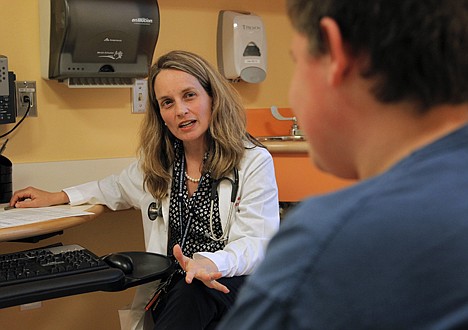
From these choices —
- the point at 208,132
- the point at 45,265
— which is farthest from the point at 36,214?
the point at 208,132

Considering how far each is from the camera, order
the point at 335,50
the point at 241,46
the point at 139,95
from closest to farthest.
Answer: the point at 335,50 → the point at 139,95 → the point at 241,46

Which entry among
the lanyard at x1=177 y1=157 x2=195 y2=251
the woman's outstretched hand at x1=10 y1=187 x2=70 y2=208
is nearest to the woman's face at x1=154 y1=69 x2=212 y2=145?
the lanyard at x1=177 y1=157 x2=195 y2=251

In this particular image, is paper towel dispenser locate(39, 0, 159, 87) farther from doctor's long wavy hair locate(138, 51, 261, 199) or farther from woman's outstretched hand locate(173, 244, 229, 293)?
woman's outstretched hand locate(173, 244, 229, 293)

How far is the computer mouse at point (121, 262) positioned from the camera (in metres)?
1.74

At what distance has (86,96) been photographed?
248 cm

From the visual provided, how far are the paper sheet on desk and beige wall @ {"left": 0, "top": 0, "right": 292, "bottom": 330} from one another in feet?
1.08

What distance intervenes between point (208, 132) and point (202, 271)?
0.58 meters

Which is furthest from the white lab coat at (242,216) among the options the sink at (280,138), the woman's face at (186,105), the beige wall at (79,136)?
the sink at (280,138)

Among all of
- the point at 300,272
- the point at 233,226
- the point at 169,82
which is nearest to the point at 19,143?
the point at 169,82

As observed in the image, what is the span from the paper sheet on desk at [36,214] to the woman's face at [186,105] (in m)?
0.40

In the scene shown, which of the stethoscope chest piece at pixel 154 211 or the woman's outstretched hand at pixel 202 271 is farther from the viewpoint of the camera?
the stethoscope chest piece at pixel 154 211

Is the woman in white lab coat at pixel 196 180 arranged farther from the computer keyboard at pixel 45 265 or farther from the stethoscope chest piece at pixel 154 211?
the computer keyboard at pixel 45 265

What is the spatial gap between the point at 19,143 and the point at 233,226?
933mm

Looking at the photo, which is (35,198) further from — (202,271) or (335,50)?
(335,50)
